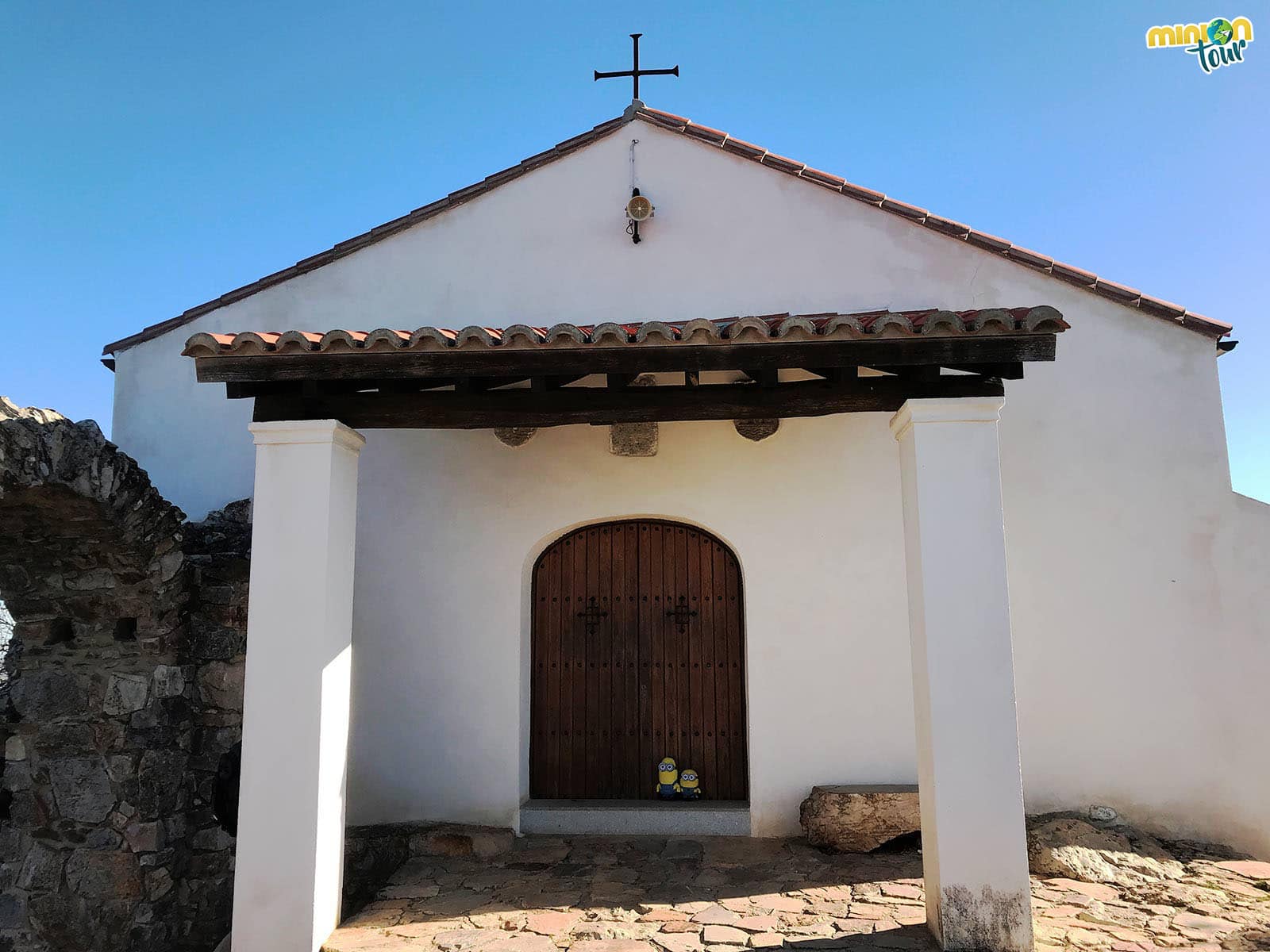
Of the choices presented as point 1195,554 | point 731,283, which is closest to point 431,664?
point 731,283

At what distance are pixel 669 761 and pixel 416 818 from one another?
1.77 m

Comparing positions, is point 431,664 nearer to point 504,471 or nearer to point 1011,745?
point 504,471

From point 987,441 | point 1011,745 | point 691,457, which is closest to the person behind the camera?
point 1011,745

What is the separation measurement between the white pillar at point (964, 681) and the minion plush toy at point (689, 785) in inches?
79.2

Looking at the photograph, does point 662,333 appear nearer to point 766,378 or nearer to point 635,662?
point 766,378

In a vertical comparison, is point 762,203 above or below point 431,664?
above

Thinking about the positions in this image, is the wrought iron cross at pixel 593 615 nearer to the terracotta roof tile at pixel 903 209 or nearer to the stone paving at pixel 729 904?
the stone paving at pixel 729 904

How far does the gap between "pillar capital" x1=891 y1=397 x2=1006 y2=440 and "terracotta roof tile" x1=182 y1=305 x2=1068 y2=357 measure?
13.3 inches

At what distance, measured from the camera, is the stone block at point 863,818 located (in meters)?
5.30

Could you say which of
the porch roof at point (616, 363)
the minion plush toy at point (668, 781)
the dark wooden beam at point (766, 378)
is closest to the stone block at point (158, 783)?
the porch roof at point (616, 363)

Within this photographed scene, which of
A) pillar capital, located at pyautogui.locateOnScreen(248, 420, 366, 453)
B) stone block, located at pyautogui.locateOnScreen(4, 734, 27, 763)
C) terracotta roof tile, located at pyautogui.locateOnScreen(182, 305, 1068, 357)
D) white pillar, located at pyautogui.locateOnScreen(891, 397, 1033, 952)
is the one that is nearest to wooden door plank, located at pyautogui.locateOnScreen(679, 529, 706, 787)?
white pillar, located at pyautogui.locateOnScreen(891, 397, 1033, 952)

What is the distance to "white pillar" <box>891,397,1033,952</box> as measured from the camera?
12.8 feet

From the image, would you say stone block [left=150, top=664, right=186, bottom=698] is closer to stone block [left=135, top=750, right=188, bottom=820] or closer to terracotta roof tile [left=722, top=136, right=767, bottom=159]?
stone block [left=135, top=750, right=188, bottom=820]

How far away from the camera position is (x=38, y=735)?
5.72 meters
